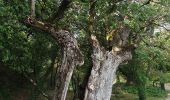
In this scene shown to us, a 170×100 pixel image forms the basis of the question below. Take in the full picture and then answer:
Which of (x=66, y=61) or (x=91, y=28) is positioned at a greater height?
(x=91, y=28)

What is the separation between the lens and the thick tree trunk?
13.7 meters

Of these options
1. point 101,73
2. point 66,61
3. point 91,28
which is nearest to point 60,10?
point 91,28

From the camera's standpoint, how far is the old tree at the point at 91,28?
12.6 metres

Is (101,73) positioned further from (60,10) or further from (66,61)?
(60,10)

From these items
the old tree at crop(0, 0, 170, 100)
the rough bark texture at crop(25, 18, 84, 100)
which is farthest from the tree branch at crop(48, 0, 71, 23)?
the rough bark texture at crop(25, 18, 84, 100)

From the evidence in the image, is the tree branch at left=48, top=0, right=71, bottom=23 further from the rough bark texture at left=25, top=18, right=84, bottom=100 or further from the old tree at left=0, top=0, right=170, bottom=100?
the rough bark texture at left=25, top=18, right=84, bottom=100

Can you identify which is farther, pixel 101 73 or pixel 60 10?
pixel 60 10

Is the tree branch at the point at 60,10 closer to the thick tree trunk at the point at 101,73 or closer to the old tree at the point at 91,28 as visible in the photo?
the old tree at the point at 91,28

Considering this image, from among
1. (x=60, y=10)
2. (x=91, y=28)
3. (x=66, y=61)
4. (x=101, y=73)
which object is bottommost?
(x=101, y=73)

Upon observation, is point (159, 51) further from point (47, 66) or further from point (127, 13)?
point (47, 66)

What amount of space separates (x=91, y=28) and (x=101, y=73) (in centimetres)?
208

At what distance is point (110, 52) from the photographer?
1430 centimetres

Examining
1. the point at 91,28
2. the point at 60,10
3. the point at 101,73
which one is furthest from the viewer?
the point at 91,28

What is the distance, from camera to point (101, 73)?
13.8 metres
